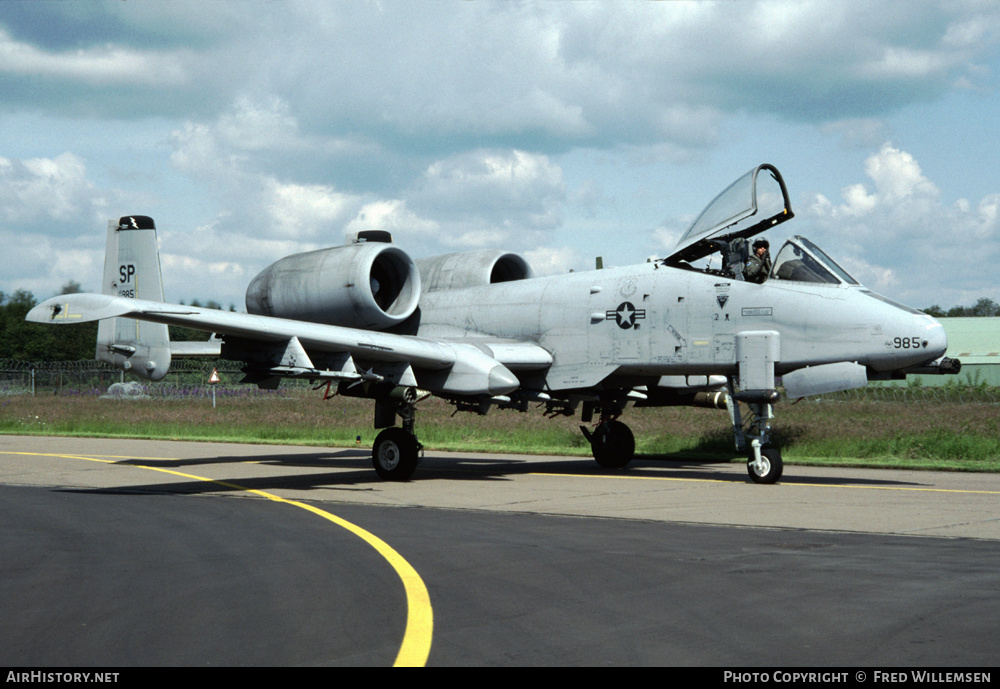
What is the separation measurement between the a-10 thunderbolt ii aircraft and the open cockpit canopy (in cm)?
2

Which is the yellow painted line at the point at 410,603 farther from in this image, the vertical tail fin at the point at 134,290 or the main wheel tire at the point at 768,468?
the vertical tail fin at the point at 134,290

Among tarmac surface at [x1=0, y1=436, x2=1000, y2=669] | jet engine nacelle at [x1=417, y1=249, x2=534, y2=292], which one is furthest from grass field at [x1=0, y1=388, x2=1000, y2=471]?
jet engine nacelle at [x1=417, y1=249, x2=534, y2=292]

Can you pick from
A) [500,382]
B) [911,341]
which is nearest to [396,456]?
[500,382]

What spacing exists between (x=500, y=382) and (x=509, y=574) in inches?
293

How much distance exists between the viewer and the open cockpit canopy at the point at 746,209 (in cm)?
1428

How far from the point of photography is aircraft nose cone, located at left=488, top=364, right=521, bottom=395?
14.8m

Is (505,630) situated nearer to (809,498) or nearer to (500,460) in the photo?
(809,498)

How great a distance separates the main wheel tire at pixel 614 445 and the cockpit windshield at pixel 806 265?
4.55 meters

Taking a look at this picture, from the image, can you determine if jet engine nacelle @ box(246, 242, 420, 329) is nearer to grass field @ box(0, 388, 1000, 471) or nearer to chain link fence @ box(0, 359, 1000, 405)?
chain link fence @ box(0, 359, 1000, 405)

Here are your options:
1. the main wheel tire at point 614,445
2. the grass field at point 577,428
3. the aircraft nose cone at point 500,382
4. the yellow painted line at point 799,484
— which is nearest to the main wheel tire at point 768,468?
the yellow painted line at point 799,484
